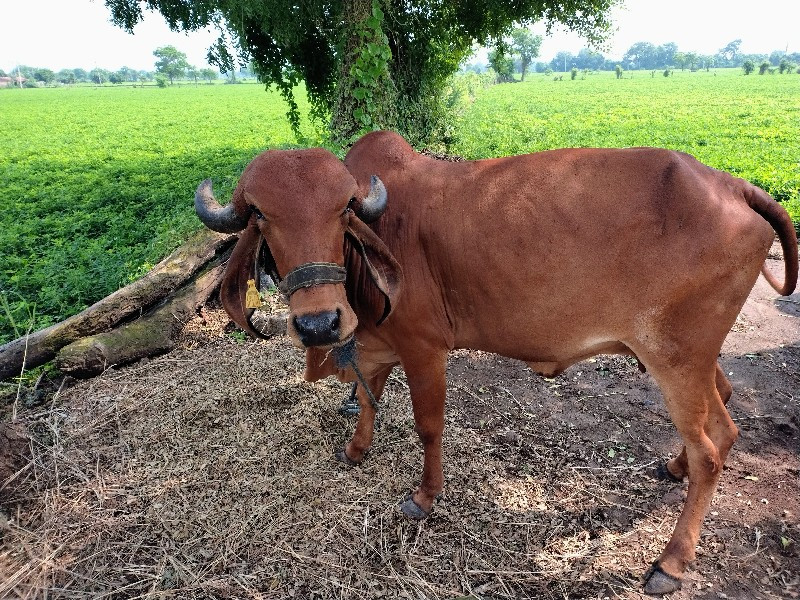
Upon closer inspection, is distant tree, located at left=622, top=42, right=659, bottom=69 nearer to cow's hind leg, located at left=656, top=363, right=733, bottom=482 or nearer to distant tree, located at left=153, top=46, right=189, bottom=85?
distant tree, located at left=153, top=46, right=189, bottom=85

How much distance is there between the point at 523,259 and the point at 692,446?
1.42 metres

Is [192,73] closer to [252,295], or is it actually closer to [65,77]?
[65,77]

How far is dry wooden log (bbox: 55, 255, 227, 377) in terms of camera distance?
5000 mm

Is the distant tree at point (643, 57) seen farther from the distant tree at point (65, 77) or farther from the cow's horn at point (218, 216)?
the cow's horn at point (218, 216)

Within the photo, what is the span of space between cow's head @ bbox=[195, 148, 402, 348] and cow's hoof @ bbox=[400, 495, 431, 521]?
1.39m

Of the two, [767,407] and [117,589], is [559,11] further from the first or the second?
[117,589]

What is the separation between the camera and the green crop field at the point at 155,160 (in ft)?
25.2

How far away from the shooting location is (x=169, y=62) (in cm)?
11550

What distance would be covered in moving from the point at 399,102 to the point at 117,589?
10.5 m

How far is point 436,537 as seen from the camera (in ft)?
11.1

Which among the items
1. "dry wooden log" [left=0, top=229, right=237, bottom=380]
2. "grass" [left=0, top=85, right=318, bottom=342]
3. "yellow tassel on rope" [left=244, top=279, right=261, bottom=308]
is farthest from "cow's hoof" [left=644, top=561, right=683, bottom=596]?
"grass" [left=0, top=85, right=318, bottom=342]

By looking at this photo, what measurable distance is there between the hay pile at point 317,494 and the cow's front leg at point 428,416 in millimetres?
103

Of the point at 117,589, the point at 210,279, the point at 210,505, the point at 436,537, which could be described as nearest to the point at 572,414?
the point at 436,537

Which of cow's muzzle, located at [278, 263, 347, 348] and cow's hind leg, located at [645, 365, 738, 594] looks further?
cow's hind leg, located at [645, 365, 738, 594]
